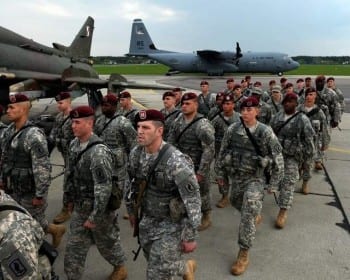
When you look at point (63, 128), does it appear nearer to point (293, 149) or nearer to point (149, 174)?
point (149, 174)

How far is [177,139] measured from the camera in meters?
5.72

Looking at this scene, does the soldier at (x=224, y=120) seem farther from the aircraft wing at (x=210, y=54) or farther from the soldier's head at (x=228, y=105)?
the aircraft wing at (x=210, y=54)

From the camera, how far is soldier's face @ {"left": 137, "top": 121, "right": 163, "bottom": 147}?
3387 millimetres

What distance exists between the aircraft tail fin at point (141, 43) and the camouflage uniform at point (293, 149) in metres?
45.6

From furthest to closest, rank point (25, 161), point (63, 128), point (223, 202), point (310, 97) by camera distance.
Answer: point (310, 97), point (223, 202), point (63, 128), point (25, 161)

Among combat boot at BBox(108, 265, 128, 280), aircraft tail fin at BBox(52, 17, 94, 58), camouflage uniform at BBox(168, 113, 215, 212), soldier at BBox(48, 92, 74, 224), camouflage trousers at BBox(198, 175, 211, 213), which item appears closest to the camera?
combat boot at BBox(108, 265, 128, 280)

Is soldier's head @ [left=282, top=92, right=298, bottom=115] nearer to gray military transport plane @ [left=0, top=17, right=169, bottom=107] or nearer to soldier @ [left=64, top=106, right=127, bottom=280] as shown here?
soldier @ [left=64, top=106, right=127, bottom=280]

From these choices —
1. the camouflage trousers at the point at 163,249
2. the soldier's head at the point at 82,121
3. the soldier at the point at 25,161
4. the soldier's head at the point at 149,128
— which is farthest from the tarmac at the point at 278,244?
the soldier's head at the point at 149,128

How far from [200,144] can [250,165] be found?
944 mm

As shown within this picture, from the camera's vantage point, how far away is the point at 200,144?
5.57 m

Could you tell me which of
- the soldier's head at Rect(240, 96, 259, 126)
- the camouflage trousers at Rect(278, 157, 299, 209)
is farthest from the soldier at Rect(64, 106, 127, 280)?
the camouflage trousers at Rect(278, 157, 299, 209)

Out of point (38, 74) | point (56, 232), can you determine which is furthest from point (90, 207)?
point (38, 74)

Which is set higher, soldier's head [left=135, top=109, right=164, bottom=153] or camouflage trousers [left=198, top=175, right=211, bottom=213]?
soldier's head [left=135, top=109, right=164, bottom=153]

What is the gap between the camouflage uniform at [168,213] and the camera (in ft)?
10.8
